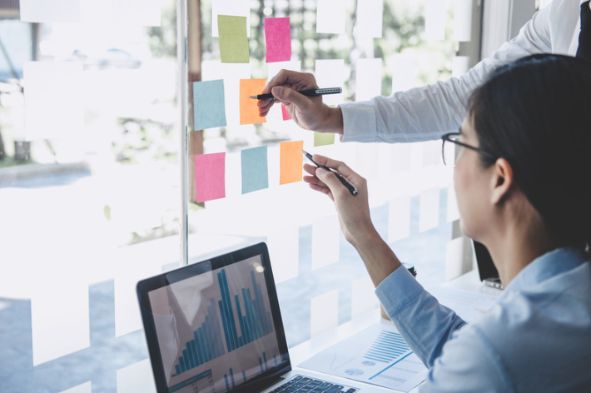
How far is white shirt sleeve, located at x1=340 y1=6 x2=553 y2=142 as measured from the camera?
1753 millimetres

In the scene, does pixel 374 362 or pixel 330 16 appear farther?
pixel 330 16

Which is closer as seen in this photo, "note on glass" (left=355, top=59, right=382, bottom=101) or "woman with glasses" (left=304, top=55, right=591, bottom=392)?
"woman with glasses" (left=304, top=55, right=591, bottom=392)

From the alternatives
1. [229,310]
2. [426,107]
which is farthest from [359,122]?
[229,310]

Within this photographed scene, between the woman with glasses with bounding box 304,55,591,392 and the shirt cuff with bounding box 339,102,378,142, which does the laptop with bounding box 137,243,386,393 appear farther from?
the woman with glasses with bounding box 304,55,591,392

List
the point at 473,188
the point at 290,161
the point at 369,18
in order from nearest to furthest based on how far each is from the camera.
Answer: the point at 473,188
the point at 290,161
the point at 369,18

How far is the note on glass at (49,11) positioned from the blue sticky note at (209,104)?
331 millimetres

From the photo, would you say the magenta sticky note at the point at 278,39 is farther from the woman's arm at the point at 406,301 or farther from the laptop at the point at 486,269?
the laptop at the point at 486,269

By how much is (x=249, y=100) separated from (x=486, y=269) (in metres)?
1.11


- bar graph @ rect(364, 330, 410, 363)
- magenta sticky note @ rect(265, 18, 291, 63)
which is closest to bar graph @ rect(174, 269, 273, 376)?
bar graph @ rect(364, 330, 410, 363)

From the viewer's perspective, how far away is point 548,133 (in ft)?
3.06

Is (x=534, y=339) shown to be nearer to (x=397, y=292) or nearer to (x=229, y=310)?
(x=397, y=292)

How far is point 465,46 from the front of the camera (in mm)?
2699

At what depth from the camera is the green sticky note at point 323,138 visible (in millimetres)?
2002

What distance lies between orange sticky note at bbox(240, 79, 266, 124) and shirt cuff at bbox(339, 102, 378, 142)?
20 cm
